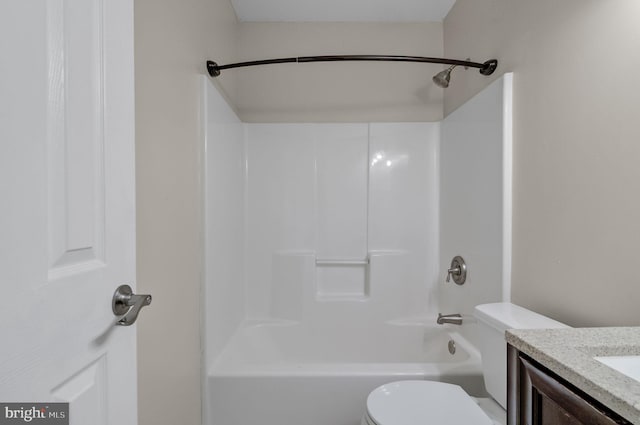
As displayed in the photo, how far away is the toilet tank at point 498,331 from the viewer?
109 centimetres

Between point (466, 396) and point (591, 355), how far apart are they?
69 cm

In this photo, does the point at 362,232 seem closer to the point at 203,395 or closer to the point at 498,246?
the point at 498,246

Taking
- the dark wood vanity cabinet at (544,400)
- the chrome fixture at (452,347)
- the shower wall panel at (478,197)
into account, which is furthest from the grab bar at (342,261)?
the dark wood vanity cabinet at (544,400)

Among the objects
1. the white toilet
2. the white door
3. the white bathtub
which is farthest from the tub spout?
the white door

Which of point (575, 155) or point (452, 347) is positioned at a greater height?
point (575, 155)

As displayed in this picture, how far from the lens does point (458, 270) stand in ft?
6.27

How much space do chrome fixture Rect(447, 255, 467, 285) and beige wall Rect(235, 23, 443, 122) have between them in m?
1.07

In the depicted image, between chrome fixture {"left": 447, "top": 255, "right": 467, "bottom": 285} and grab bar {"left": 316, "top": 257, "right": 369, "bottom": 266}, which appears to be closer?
chrome fixture {"left": 447, "top": 255, "right": 467, "bottom": 285}

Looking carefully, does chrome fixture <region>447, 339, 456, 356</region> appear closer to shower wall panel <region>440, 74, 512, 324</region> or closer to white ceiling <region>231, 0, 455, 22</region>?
shower wall panel <region>440, 74, 512, 324</region>

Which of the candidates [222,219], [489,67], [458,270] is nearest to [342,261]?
[458,270]

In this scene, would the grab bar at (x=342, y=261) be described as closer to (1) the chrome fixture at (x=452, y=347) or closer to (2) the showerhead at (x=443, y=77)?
(1) the chrome fixture at (x=452, y=347)

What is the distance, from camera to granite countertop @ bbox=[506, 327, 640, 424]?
463 millimetres

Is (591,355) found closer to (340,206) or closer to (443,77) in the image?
(443,77)

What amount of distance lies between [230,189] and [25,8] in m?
1.53
